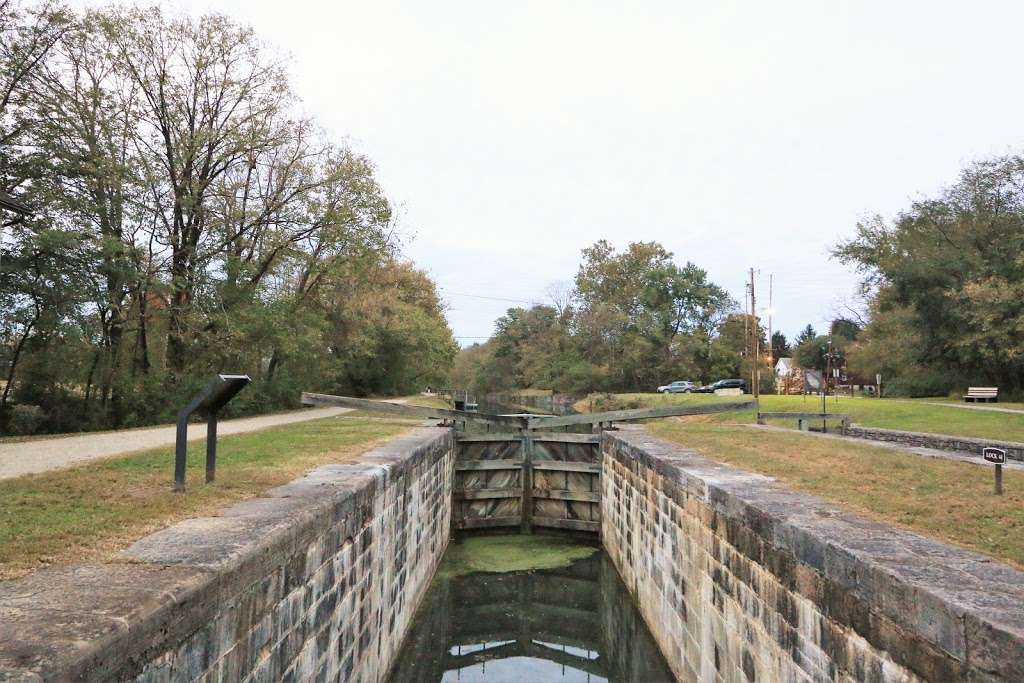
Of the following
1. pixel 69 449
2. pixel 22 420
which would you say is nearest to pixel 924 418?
pixel 69 449

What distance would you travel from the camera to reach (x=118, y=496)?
448cm

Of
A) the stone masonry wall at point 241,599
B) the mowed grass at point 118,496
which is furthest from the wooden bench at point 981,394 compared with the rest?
the stone masonry wall at point 241,599

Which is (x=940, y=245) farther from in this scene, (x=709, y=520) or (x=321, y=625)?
(x=321, y=625)

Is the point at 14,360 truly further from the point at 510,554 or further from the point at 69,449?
the point at 510,554

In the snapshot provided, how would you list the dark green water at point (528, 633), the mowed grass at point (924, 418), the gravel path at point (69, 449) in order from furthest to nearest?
the mowed grass at point (924, 418)
the dark green water at point (528, 633)
the gravel path at point (69, 449)

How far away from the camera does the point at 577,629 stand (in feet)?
25.5

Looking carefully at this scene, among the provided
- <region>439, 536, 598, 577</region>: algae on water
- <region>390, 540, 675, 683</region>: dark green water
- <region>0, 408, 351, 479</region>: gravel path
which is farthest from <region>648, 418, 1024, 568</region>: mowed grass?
<region>0, 408, 351, 479</region>: gravel path

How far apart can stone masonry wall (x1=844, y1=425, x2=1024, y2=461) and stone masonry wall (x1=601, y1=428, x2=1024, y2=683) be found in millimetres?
5101

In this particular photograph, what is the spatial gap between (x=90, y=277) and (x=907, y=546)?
580 inches

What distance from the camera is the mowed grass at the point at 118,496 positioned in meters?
3.04

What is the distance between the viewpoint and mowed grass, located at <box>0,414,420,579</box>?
3.04m

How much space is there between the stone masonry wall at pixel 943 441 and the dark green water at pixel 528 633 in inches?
209

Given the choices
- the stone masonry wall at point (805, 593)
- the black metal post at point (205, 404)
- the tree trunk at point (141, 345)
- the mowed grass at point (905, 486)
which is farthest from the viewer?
the tree trunk at point (141, 345)

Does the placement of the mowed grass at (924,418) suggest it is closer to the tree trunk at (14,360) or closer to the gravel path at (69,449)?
the gravel path at (69,449)
